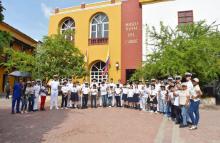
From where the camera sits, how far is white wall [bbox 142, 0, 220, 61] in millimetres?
21312

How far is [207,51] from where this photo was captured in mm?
15531

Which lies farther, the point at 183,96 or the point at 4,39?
the point at 183,96

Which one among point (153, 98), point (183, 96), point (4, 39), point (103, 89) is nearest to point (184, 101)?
point (183, 96)

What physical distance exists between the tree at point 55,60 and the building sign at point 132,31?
525cm

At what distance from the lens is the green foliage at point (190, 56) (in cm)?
1509

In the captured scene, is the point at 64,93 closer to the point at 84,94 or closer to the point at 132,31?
the point at 84,94

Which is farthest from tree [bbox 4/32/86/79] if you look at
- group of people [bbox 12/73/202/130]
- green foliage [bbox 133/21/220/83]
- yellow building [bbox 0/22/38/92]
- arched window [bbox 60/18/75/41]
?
yellow building [bbox 0/22/38/92]

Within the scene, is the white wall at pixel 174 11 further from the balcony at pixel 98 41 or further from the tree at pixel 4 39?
the tree at pixel 4 39

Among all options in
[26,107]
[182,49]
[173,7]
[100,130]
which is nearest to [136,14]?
[173,7]

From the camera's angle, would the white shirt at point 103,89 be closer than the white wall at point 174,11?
Yes

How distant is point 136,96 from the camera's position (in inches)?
593

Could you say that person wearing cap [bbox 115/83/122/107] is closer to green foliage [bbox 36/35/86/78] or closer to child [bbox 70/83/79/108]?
child [bbox 70/83/79/108]

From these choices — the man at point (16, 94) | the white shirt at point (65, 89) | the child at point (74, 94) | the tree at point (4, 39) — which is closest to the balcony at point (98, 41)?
the child at point (74, 94)

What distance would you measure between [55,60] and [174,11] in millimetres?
10174
